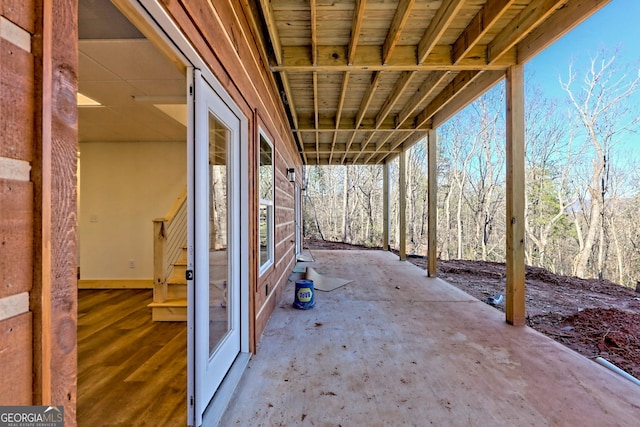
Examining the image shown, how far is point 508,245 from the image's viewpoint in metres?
3.54

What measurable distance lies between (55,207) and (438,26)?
10.6 ft

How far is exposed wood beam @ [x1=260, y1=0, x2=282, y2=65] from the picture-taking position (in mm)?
2498

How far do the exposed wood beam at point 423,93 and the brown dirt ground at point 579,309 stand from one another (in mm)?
3325

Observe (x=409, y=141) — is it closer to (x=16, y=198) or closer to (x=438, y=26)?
(x=438, y=26)

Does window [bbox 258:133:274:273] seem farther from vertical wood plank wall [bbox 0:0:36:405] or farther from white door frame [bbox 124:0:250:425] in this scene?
vertical wood plank wall [bbox 0:0:36:405]

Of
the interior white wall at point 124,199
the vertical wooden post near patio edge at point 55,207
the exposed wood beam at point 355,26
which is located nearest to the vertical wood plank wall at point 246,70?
the vertical wooden post near patio edge at point 55,207

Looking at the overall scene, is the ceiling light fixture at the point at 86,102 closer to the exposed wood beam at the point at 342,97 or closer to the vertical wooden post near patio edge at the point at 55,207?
the exposed wood beam at the point at 342,97

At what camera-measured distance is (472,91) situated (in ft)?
14.0

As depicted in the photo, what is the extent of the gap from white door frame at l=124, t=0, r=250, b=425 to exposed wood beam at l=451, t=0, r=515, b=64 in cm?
240

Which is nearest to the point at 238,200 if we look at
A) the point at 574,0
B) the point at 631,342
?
the point at 574,0

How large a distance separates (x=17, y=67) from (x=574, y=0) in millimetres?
3795

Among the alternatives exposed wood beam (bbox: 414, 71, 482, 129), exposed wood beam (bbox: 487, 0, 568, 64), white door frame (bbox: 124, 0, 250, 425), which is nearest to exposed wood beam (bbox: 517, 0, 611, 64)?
exposed wood beam (bbox: 487, 0, 568, 64)

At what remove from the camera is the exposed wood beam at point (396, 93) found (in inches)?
154

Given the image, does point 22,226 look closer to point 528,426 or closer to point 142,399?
point 142,399
